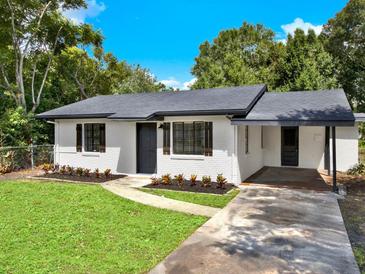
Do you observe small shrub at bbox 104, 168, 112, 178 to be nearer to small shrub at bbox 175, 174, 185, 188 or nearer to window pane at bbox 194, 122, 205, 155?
small shrub at bbox 175, 174, 185, 188

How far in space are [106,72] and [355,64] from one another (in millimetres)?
24349

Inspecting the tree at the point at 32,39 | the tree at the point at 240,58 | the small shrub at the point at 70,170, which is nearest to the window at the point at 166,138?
the small shrub at the point at 70,170

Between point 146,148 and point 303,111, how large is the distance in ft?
21.7

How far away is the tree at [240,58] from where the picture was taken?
2798cm

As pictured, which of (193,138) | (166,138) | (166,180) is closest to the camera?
(166,180)

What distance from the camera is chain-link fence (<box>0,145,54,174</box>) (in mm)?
14757

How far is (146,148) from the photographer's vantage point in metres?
13.5

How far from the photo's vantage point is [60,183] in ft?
Answer: 38.5

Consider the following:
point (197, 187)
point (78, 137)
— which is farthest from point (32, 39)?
point (197, 187)

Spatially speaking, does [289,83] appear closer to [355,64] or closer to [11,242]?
[355,64]

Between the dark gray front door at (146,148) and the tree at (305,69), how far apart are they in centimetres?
1478

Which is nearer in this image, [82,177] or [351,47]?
[82,177]

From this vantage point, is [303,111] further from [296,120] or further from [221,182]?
[221,182]

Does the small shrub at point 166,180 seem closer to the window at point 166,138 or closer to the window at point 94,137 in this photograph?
the window at point 166,138
